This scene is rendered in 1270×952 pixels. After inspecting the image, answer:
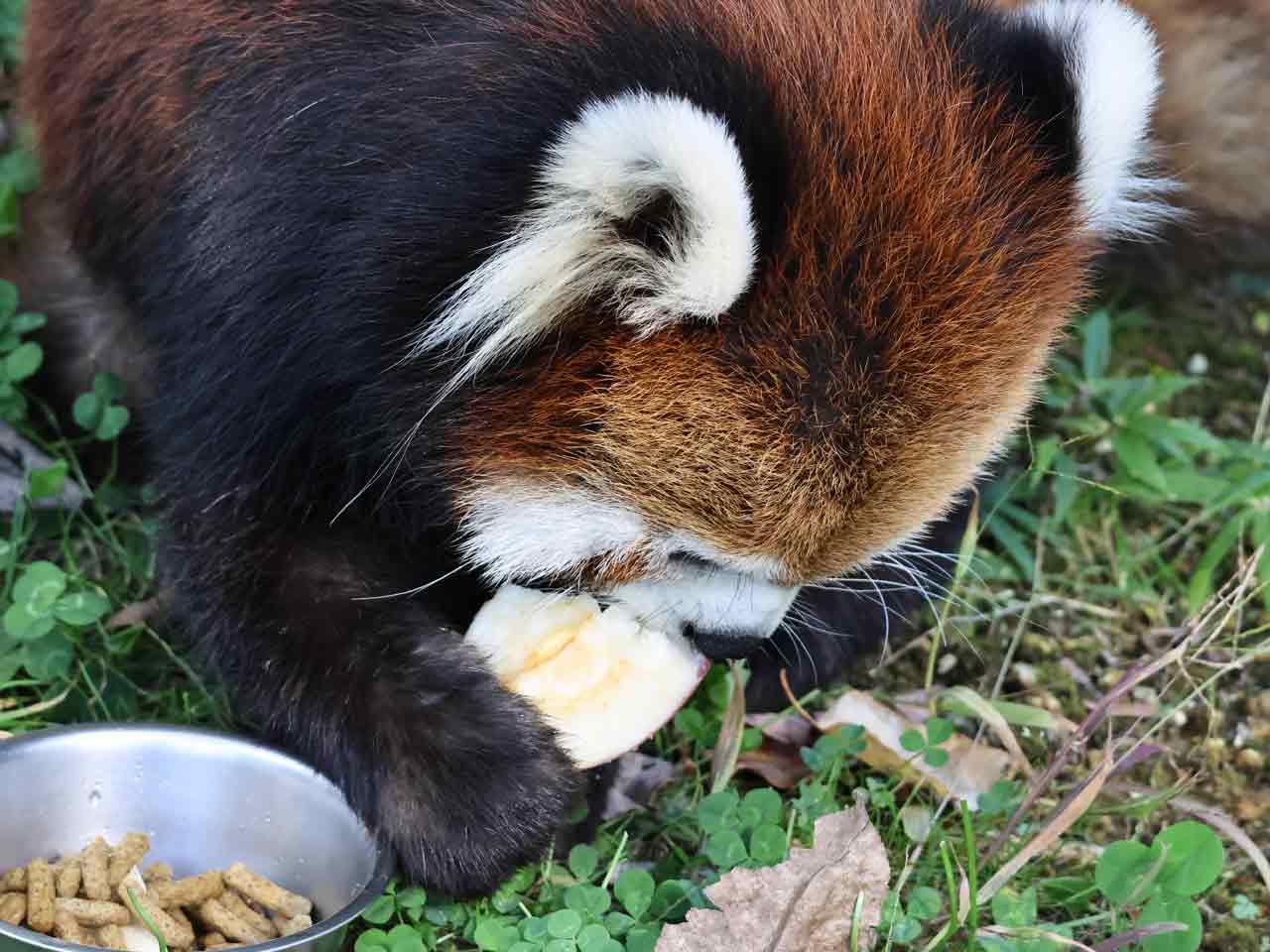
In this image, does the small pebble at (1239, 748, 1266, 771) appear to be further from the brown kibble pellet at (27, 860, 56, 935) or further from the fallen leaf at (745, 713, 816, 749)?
the brown kibble pellet at (27, 860, 56, 935)

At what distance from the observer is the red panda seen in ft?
7.20

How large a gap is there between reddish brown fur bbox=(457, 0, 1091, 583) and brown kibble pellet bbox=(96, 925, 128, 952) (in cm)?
89

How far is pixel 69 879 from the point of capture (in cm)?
240

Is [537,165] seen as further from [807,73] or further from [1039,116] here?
[1039,116]

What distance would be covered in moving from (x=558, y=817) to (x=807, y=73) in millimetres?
1252

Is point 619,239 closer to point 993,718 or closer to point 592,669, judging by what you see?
point 592,669

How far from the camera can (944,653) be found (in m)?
3.37

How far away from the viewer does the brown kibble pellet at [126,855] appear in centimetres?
243

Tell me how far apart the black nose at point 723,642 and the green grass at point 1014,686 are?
27 centimetres

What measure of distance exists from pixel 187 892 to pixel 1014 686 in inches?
70.7

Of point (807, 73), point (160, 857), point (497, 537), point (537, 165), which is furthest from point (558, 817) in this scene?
point (807, 73)

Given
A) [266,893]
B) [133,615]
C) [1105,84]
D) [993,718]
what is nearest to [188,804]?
[266,893]

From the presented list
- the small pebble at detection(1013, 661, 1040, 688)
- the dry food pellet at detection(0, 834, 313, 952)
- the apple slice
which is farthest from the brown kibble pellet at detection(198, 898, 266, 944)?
the small pebble at detection(1013, 661, 1040, 688)

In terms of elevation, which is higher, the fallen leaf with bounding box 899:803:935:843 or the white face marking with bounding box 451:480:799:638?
the white face marking with bounding box 451:480:799:638
